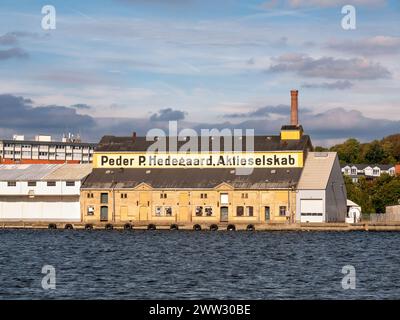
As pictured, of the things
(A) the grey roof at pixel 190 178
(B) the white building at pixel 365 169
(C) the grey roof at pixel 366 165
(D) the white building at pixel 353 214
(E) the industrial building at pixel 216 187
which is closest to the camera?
(E) the industrial building at pixel 216 187

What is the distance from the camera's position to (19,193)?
11269cm

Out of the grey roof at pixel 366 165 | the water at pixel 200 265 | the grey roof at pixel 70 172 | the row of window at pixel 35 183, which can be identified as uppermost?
the grey roof at pixel 366 165

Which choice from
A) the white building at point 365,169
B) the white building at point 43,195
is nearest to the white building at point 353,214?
the white building at point 43,195

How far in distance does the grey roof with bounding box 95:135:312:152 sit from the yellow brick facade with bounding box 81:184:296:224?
264 inches

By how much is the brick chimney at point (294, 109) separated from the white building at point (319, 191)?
283 inches

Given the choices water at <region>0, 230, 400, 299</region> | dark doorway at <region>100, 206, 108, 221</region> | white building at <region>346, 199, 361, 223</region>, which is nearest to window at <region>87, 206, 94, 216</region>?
dark doorway at <region>100, 206, 108, 221</region>

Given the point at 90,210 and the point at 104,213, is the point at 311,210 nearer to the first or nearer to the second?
the point at 104,213

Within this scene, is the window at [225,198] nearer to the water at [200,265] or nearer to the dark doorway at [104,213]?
the water at [200,265]

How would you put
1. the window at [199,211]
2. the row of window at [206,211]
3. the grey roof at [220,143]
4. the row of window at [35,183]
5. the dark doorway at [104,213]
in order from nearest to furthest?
the row of window at [206,211] → the window at [199,211] → the dark doorway at [104,213] → the grey roof at [220,143] → the row of window at [35,183]

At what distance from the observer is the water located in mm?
40188

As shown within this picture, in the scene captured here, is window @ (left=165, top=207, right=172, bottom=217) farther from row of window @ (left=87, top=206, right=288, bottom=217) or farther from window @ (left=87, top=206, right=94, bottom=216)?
window @ (left=87, top=206, right=94, bottom=216)

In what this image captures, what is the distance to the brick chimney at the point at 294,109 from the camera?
116 m
